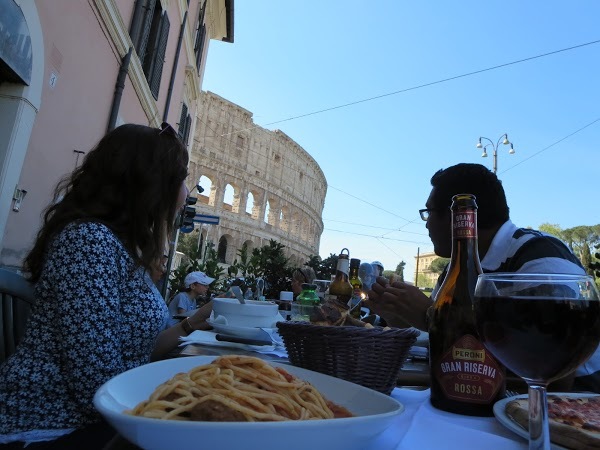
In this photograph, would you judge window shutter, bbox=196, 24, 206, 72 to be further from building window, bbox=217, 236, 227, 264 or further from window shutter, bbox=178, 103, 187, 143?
building window, bbox=217, 236, 227, 264

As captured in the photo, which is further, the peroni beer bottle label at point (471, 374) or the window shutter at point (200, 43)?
the window shutter at point (200, 43)

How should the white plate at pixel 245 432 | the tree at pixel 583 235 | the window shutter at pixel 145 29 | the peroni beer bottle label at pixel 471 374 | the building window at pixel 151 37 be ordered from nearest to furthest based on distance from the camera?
the white plate at pixel 245 432 < the peroni beer bottle label at pixel 471 374 < the building window at pixel 151 37 < the window shutter at pixel 145 29 < the tree at pixel 583 235

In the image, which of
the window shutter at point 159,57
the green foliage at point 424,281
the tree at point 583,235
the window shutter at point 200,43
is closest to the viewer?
the window shutter at point 159,57

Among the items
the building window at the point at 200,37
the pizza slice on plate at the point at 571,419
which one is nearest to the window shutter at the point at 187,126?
the building window at the point at 200,37

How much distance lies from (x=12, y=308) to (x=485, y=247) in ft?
6.87

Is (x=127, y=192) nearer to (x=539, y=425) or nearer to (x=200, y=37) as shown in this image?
(x=539, y=425)

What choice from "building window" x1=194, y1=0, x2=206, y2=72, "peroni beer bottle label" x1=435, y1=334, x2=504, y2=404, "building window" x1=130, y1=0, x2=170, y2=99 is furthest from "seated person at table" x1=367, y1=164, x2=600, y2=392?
"building window" x1=194, y1=0, x2=206, y2=72

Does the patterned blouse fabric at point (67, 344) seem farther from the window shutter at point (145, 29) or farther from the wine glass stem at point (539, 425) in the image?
the window shutter at point (145, 29)

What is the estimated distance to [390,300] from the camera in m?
1.33

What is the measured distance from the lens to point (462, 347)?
0.79 meters

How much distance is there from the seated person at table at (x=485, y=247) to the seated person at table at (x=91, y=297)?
32.8 inches

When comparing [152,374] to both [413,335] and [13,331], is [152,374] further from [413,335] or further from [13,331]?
[13,331]

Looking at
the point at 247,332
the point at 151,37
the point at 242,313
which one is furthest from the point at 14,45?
the point at 151,37

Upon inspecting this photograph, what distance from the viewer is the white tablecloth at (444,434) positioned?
1.90 ft
